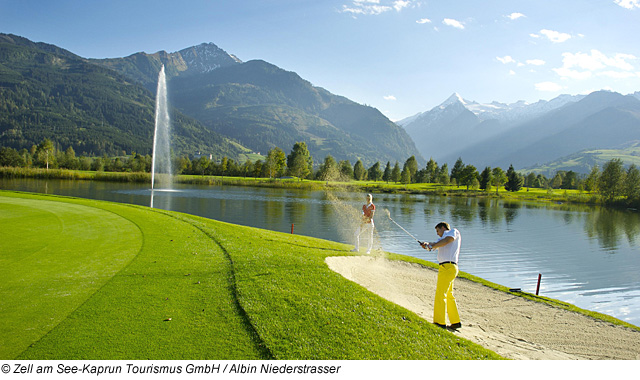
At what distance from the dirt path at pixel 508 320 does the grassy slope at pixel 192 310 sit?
240cm

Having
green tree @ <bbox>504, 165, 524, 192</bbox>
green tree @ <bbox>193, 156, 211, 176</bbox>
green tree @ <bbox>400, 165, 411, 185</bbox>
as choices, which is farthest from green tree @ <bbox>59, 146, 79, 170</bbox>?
green tree @ <bbox>504, 165, 524, 192</bbox>

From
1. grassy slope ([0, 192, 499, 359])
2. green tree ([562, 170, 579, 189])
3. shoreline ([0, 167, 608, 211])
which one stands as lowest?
grassy slope ([0, 192, 499, 359])

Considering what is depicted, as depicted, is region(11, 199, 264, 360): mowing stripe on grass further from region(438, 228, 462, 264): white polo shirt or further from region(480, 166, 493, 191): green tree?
region(480, 166, 493, 191): green tree

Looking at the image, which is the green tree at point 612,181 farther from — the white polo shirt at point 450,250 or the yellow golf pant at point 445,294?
the white polo shirt at point 450,250

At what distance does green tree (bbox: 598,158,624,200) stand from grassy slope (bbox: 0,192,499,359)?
5301 inches

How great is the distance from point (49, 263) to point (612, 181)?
5671 inches

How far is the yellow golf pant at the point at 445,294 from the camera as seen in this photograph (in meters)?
10.0

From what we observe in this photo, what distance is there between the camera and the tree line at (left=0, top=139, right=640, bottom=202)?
110m

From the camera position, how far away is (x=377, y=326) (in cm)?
895

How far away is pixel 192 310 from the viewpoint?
8648 mm

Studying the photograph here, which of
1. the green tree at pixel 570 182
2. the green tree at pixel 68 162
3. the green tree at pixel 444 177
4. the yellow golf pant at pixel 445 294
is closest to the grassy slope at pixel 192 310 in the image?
the yellow golf pant at pixel 445 294

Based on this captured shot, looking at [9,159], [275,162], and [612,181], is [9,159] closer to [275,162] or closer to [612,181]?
[275,162]
